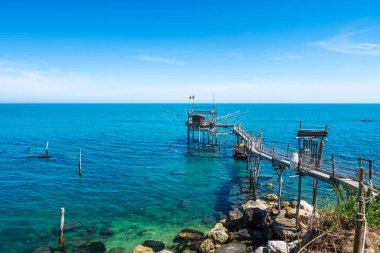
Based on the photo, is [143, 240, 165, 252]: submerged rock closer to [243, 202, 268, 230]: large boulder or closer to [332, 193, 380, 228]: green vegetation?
[243, 202, 268, 230]: large boulder

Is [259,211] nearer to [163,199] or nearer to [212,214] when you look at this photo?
[212,214]

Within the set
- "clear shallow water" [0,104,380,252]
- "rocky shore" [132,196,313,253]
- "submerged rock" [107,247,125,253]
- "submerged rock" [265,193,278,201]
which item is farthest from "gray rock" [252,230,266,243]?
"submerged rock" [265,193,278,201]

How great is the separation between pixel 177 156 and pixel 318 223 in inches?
1649

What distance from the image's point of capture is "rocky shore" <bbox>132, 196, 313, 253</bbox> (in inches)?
737

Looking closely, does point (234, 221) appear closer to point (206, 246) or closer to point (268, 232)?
point (268, 232)

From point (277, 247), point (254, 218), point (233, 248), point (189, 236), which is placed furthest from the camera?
point (254, 218)

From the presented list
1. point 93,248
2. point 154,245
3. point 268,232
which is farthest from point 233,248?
point 93,248

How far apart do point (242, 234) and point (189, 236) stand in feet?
12.8

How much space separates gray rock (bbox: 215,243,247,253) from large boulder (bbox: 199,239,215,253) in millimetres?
944

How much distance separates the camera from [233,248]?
1850cm

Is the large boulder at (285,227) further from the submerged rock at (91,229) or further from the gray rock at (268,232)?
the submerged rock at (91,229)

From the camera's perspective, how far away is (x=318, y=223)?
1138 cm

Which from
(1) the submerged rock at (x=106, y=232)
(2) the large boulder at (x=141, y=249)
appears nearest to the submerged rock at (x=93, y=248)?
(1) the submerged rock at (x=106, y=232)

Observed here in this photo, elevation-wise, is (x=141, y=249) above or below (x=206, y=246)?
below
